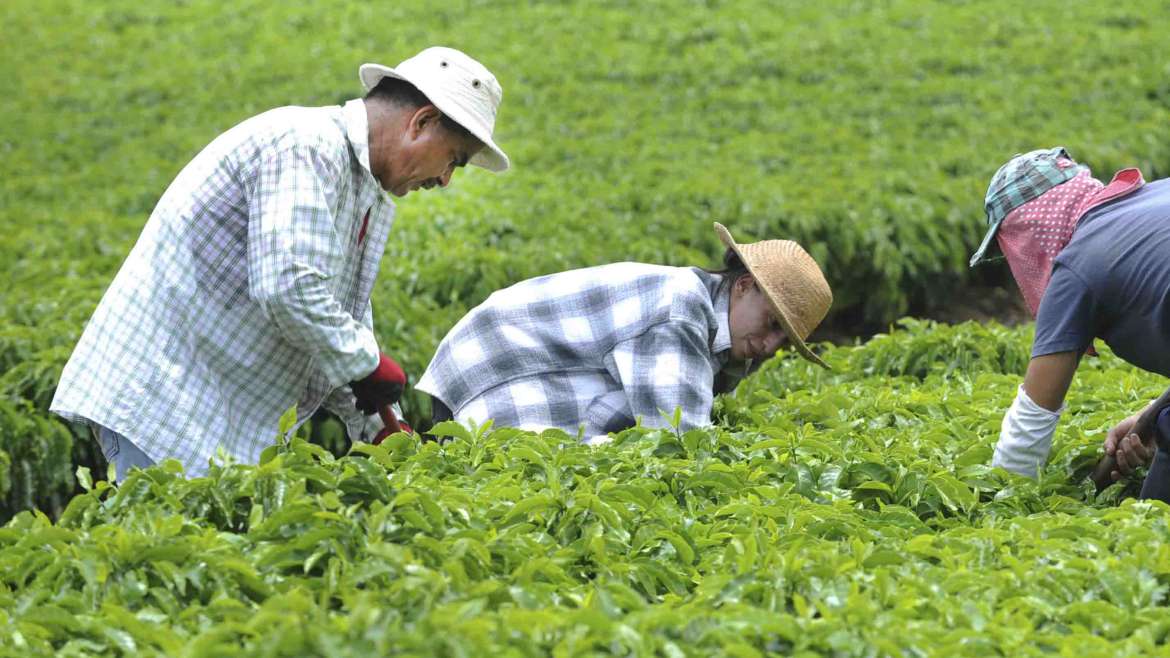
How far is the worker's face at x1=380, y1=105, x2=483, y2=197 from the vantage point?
3.73 metres

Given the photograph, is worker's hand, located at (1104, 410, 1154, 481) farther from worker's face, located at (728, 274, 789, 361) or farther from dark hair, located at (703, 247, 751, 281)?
dark hair, located at (703, 247, 751, 281)

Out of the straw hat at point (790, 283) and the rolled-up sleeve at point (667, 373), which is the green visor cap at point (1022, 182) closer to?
the straw hat at point (790, 283)

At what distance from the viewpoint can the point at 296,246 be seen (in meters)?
3.48

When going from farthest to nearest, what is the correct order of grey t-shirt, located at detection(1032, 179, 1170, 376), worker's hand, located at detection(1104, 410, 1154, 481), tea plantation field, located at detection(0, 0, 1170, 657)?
worker's hand, located at detection(1104, 410, 1154, 481) < grey t-shirt, located at detection(1032, 179, 1170, 376) < tea plantation field, located at detection(0, 0, 1170, 657)

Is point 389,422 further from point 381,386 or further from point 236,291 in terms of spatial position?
point 236,291

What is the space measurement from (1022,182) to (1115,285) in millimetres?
422

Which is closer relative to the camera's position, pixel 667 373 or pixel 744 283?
pixel 667 373

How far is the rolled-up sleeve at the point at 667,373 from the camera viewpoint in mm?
4043

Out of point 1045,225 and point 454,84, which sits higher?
point 454,84

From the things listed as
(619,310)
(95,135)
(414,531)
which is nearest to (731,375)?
(619,310)

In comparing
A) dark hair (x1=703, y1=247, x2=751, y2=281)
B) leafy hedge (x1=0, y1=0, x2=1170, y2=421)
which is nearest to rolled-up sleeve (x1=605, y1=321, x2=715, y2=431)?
dark hair (x1=703, y1=247, x2=751, y2=281)

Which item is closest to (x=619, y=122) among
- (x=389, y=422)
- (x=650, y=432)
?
(x=389, y=422)

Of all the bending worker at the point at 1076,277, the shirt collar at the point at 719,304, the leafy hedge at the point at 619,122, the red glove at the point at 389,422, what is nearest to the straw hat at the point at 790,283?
the shirt collar at the point at 719,304

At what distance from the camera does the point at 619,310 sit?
4.21 meters
